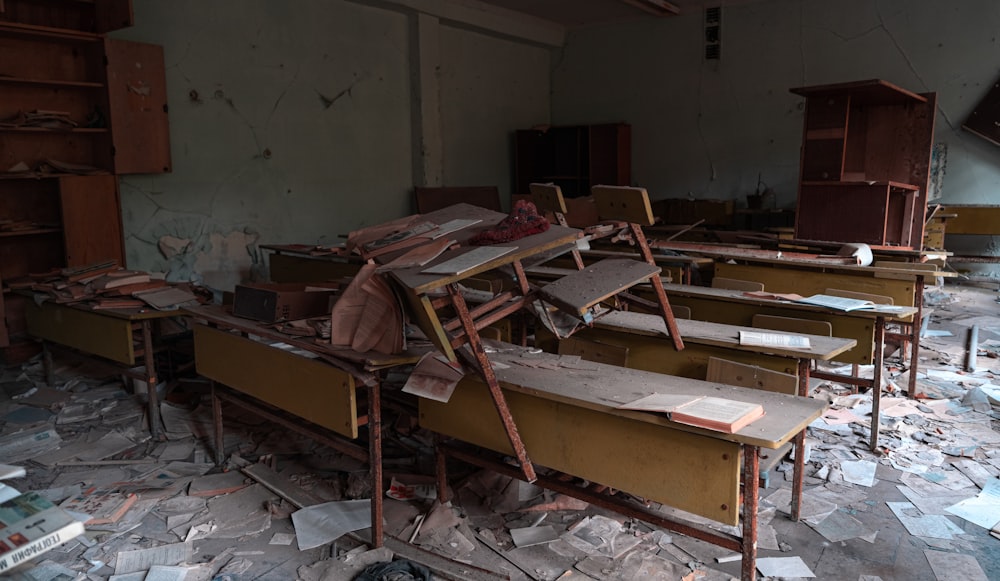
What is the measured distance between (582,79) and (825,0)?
318cm

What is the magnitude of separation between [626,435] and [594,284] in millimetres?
603

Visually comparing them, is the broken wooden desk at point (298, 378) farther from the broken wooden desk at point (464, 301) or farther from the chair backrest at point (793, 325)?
the chair backrest at point (793, 325)

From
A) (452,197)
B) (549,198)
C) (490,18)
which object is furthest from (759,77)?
(549,198)

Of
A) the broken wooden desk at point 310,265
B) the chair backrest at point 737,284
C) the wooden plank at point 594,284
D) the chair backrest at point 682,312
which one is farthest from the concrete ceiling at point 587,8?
the wooden plank at point 594,284

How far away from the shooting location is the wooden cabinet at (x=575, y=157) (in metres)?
8.73

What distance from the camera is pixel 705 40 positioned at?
332 inches

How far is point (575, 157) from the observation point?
28.7ft

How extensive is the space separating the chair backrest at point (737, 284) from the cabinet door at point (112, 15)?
13.8 ft

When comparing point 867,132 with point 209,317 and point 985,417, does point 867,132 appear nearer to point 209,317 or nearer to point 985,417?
point 985,417

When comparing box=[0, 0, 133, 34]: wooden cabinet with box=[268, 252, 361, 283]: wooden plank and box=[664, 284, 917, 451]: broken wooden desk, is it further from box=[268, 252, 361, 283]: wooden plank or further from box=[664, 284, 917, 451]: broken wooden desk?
box=[664, 284, 917, 451]: broken wooden desk

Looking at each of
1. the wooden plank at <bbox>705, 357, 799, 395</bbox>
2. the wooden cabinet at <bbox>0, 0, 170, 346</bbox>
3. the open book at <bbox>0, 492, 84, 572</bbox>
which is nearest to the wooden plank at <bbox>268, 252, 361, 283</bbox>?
the wooden cabinet at <bbox>0, 0, 170, 346</bbox>

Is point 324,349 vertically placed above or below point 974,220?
below

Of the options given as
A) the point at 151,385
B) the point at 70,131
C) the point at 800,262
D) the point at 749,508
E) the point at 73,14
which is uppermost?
the point at 73,14

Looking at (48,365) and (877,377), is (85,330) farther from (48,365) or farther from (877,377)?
(877,377)
